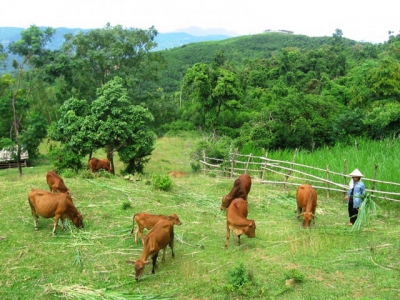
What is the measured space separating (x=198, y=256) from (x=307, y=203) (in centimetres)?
306

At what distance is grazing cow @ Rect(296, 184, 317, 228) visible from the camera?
29.3ft

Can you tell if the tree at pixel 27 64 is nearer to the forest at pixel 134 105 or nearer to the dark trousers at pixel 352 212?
the forest at pixel 134 105

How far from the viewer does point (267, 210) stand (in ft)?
35.6

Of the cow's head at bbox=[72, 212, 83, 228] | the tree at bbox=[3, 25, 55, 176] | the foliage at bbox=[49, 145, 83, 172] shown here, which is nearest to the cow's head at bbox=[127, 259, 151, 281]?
the cow's head at bbox=[72, 212, 83, 228]

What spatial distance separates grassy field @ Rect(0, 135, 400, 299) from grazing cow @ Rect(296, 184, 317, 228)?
289 millimetres

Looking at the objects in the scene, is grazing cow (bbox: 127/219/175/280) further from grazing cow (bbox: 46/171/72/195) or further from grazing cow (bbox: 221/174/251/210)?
grazing cow (bbox: 46/171/72/195)

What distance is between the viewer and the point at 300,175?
571 inches

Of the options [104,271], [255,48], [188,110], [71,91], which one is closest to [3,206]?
[104,271]

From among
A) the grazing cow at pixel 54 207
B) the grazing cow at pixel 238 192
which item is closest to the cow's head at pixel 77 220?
the grazing cow at pixel 54 207

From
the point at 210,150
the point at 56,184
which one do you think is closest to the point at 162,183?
the point at 56,184

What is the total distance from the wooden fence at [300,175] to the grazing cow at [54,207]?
276 inches

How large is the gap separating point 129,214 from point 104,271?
279 centimetres

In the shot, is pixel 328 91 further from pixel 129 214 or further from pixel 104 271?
pixel 104 271

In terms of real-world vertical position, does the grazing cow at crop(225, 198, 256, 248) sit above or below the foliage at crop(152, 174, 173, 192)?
above
